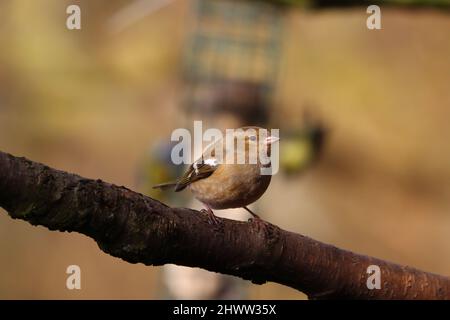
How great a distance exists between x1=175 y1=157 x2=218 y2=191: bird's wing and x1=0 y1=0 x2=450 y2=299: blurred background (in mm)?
5034

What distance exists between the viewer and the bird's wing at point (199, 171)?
12.5ft

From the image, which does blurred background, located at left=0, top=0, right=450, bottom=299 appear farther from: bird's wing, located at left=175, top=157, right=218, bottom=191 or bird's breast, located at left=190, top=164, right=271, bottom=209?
bird's breast, located at left=190, top=164, right=271, bottom=209

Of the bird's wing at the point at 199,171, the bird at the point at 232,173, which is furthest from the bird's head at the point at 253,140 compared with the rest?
the bird's wing at the point at 199,171

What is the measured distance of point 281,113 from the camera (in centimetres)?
876

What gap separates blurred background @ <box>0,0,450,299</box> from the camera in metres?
9.19

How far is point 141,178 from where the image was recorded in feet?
22.5

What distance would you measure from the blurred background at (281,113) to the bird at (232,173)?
16.6 ft

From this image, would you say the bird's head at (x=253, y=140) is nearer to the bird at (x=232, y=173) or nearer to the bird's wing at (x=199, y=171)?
the bird at (x=232, y=173)

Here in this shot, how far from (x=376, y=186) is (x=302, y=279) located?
719cm

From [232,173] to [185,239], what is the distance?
3.77 ft

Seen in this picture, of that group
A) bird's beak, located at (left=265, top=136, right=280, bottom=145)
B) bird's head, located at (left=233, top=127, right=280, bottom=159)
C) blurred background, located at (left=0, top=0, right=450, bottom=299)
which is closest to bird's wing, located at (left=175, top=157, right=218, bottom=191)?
bird's head, located at (left=233, top=127, right=280, bottom=159)

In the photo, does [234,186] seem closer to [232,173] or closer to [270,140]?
[232,173]

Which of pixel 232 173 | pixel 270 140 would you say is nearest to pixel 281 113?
pixel 270 140
